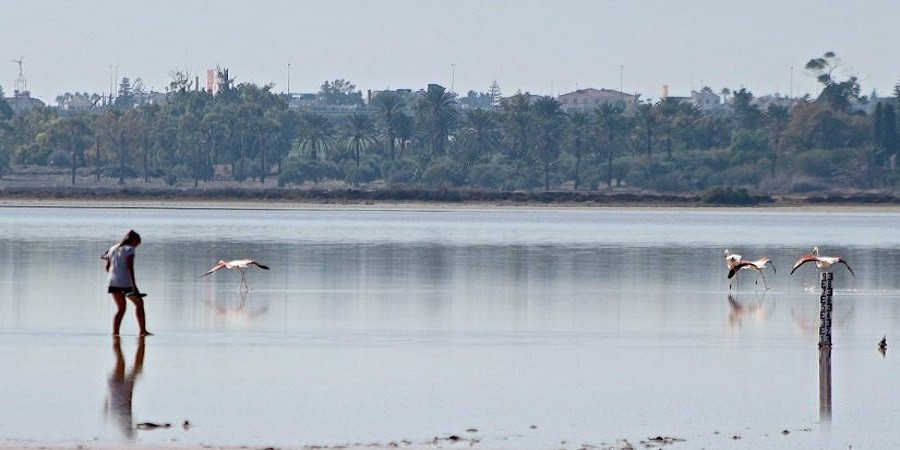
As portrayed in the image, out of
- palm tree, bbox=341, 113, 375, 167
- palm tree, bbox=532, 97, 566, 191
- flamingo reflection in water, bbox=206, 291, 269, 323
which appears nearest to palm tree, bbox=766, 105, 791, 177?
palm tree, bbox=532, 97, 566, 191

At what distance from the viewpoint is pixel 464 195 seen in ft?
392

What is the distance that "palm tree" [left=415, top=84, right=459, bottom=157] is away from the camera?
14525cm

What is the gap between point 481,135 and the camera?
144750 mm

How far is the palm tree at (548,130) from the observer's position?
141m

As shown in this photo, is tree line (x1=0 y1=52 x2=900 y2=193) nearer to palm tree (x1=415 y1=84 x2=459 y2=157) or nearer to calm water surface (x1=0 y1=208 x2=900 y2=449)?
palm tree (x1=415 y1=84 x2=459 y2=157)

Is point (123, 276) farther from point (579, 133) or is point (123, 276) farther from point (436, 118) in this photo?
point (436, 118)

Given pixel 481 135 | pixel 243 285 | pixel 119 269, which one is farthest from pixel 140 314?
pixel 481 135

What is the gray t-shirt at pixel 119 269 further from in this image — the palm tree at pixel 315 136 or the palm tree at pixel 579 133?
the palm tree at pixel 315 136

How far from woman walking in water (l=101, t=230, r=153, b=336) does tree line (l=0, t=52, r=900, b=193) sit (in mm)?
111902

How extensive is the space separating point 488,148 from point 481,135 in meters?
1.36

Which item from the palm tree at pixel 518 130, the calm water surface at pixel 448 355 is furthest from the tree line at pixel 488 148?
the calm water surface at pixel 448 355

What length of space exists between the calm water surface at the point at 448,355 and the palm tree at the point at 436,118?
105 m

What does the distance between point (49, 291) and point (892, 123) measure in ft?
394

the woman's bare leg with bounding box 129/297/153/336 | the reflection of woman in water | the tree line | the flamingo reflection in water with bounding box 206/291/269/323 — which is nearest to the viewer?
the reflection of woman in water
